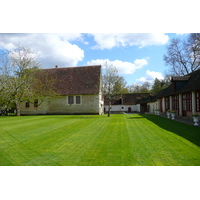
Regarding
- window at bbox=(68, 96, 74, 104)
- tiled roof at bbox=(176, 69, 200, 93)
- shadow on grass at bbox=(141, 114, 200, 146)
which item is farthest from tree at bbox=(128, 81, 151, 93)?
shadow on grass at bbox=(141, 114, 200, 146)

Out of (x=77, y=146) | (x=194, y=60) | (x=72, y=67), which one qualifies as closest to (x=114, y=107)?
(x=72, y=67)

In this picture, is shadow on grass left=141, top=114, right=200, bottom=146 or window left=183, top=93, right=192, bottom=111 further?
window left=183, top=93, right=192, bottom=111

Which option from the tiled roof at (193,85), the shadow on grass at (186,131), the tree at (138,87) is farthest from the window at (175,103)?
the tree at (138,87)

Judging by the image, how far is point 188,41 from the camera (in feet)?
96.0

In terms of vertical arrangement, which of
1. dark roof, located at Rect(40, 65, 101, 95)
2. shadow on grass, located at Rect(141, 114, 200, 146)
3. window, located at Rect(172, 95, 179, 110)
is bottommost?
shadow on grass, located at Rect(141, 114, 200, 146)

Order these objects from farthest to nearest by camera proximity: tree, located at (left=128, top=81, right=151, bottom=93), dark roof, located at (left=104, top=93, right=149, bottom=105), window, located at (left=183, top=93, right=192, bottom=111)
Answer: tree, located at (left=128, top=81, right=151, bottom=93), dark roof, located at (left=104, top=93, right=149, bottom=105), window, located at (left=183, top=93, right=192, bottom=111)

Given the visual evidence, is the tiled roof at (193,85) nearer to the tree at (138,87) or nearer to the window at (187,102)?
the window at (187,102)

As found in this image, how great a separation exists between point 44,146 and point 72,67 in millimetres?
26087

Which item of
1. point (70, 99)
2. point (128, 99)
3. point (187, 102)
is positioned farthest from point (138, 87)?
point (187, 102)

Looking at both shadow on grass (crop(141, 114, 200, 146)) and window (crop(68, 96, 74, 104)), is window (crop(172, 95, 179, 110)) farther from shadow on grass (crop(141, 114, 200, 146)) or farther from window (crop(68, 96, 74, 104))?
window (crop(68, 96, 74, 104))

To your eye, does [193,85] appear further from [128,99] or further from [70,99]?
[128,99]

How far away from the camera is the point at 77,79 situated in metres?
29.9

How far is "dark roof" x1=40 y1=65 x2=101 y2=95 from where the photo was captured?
2844 cm

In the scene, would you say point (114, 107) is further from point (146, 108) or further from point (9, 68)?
point (9, 68)
